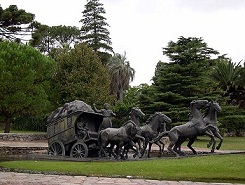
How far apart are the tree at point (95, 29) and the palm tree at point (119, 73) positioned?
6.21ft

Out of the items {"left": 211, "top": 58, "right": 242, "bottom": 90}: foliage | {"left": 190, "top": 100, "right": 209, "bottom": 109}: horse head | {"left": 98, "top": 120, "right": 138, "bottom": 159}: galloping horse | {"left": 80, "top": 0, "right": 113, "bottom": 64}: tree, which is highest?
{"left": 80, "top": 0, "right": 113, "bottom": 64}: tree

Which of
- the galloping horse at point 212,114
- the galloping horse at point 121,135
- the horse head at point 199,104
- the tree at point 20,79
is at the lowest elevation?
the galloping horse at point 121,135

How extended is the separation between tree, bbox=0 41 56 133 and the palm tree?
23.9 m

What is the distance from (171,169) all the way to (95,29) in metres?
46.5

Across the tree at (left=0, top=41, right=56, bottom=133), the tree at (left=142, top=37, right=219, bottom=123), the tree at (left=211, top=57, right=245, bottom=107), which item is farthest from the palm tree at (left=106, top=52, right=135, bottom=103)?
the tree at (left=0, top=41, right=56, bottom=133)

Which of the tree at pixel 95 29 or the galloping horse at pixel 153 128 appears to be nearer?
the galloping horse at pixel 153 128

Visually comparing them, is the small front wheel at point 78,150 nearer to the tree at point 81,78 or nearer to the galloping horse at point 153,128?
the galloping horse at point 153,128

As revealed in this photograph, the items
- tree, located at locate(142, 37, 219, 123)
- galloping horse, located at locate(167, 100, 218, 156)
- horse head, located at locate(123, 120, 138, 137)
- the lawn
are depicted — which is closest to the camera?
the lawn

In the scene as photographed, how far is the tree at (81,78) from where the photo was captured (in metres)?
35.3

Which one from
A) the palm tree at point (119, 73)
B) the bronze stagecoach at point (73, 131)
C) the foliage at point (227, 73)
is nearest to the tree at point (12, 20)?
the bronze stagecoach at point (73, 131)

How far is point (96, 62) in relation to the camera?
3719cm

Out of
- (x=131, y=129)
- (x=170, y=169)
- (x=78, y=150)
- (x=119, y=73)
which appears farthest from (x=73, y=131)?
(x=119, y=73)

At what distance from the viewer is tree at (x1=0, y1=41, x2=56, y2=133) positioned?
99.6 ft

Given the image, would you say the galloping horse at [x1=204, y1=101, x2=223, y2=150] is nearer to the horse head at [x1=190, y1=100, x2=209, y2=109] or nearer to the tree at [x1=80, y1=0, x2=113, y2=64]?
the horse head at [x1=190, y1=100, x2=209, y2=109]
